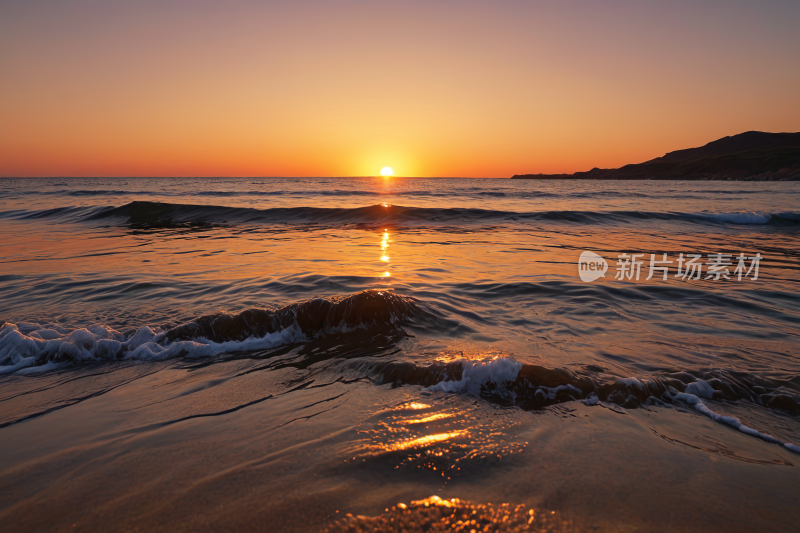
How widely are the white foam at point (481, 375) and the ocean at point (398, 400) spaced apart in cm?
2

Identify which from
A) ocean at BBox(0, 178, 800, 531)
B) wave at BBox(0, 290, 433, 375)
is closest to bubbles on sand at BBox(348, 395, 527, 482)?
ocean at BBox(0, 178, 800, 531)

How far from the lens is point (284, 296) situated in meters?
5.53

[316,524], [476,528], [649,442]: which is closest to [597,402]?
[649,442]

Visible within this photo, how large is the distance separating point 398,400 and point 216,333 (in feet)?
7.88

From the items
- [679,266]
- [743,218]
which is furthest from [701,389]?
[743,218]

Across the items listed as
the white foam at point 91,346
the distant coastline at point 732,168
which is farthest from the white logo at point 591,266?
the distant coastline at point 732,168

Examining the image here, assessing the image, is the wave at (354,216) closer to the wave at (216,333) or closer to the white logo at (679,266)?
the white logo at (679,266)

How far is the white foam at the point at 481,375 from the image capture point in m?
3.09

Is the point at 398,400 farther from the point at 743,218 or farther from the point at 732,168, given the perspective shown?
the point at 732,168

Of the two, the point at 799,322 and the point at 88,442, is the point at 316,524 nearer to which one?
the point at 88,442

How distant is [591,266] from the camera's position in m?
8.02

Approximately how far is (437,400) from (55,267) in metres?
8.32

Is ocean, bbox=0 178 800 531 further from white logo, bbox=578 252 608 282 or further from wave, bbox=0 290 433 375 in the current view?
white logo, bbox=578 252 608 282

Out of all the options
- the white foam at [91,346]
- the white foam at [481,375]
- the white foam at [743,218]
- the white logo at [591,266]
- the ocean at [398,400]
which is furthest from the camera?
the white foam at [743,218]
